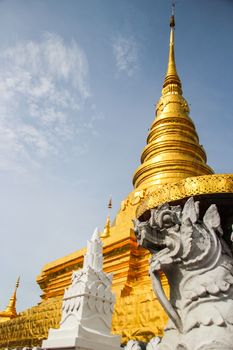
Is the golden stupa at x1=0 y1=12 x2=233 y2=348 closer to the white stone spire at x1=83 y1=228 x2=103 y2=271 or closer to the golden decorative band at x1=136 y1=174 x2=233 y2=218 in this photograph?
the golden decorative band at x1=136 y1=174 x2=233 y2=218

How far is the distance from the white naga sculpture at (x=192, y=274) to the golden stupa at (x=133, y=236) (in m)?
2.88

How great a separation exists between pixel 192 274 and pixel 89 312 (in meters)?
2.21

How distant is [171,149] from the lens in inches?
516

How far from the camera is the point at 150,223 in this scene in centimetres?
261

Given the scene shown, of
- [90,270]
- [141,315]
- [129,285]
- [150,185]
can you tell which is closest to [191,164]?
[150,185]

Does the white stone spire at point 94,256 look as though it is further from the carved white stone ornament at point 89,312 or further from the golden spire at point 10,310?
the golden spire at point 10,310

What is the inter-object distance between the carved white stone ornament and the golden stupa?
48.1 inches

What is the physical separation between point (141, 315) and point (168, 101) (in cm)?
1001

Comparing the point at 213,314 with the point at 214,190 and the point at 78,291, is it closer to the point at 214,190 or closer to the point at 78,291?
the point at 78,291

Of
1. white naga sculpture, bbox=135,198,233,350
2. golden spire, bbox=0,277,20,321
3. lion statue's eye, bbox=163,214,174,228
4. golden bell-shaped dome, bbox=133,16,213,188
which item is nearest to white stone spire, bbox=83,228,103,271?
white naga sculpture, bbox=135,198,233,350

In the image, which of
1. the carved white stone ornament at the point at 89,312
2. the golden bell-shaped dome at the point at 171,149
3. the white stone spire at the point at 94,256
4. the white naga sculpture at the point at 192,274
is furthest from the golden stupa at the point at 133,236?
the white naga sculpture at the point at 192,274

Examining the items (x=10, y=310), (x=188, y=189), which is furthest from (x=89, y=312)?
(x=10, y=310)

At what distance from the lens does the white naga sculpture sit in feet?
7.21

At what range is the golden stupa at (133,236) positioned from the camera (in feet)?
19.6
